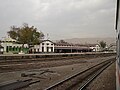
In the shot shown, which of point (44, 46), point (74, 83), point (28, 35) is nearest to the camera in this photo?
point (74, 83)

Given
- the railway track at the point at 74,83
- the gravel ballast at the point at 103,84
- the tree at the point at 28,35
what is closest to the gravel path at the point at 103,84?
the gravel ballast at the point at 103,84

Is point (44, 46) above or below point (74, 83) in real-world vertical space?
above

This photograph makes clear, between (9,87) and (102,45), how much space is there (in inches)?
6285

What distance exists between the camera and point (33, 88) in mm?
12109

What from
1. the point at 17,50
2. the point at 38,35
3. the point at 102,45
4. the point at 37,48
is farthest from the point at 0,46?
the point at 102,45

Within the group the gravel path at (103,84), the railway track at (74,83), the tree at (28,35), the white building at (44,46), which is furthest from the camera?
the white building at (44,46)

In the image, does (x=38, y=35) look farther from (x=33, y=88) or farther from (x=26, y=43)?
(x=33, y=88)

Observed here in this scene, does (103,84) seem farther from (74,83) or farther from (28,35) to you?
(28,35)

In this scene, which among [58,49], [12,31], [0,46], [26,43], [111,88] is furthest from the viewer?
[58,49]

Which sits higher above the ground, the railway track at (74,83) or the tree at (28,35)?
the tree at (28,35)

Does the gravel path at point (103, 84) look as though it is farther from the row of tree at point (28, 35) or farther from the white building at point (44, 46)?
the white building at point (44, 46)

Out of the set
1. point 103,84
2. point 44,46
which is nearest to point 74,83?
point 103,84

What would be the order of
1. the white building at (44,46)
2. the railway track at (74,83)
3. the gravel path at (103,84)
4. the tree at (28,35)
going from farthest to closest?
the white building at (44,46), the tree at (28,35), the gravel path at (103,84), the railway track at (74,83)

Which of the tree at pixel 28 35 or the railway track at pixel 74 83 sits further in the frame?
the tree at pixel 28 35
